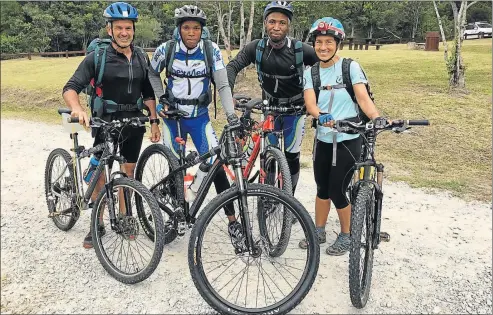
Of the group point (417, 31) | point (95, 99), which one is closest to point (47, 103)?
point (95, 99)

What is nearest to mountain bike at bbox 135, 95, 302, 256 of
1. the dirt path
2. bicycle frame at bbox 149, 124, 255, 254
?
bicycle frame at bbox 149, 124, 255, 254

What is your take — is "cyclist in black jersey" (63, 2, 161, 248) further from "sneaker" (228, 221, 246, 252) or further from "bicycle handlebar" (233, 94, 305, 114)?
"sneaker" (228, 221, 246, 252)

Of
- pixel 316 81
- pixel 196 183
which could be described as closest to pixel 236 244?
pixel 196 183

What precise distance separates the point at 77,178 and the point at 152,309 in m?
1.95

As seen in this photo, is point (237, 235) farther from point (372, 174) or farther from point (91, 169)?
point (91, 169)

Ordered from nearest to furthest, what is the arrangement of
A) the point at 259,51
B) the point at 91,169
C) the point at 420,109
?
the point at 91,169 → the point at 259,51 → the point at 420,109

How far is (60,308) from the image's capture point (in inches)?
148

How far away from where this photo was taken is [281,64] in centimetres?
488

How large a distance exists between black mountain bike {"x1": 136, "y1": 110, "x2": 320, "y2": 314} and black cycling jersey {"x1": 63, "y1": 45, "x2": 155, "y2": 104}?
0.56 metres

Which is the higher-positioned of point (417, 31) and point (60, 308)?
point (417, 31)

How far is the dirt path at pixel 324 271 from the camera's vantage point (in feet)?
12.6

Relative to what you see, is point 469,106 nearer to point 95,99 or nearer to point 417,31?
point 95,99

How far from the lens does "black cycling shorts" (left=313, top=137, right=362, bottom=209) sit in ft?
14.0

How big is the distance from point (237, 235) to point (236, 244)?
85mm
